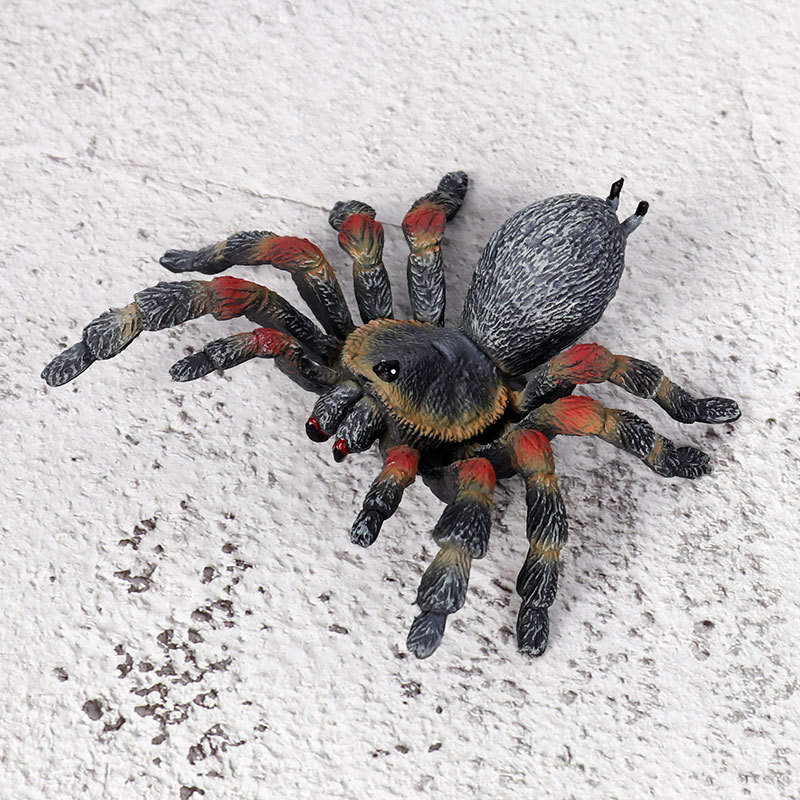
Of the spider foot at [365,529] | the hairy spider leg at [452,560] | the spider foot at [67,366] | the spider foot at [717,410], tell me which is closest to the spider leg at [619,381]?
the spider foot at [717,410]

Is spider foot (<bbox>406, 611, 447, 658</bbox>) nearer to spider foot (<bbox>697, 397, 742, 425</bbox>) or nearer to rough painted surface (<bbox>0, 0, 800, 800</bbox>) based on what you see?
rough painted surface (<bbox>0, 0, 800, 800</bbox>)

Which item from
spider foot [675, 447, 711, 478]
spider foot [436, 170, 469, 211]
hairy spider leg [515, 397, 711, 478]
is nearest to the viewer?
hairy spider leg [515, 397, 711, 478]

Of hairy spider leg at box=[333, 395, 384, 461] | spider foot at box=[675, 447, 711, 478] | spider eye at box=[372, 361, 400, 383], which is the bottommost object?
spider foot at box=[675, 447, 711, 478]

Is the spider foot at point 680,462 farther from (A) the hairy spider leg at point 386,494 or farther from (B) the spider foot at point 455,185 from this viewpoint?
(B) the spider foot at point 455,185

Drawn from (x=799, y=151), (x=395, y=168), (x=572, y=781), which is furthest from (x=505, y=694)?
(x=799, y=151)

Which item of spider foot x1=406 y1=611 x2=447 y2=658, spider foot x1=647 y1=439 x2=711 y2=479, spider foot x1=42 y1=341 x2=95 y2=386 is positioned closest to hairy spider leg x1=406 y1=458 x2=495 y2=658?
spider foot x1=406 y1=611 x2=447 y2=658

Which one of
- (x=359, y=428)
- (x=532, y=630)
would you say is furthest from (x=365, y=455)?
(x=532, y=630)

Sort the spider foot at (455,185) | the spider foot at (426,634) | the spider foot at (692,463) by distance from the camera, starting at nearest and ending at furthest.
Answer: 1. the spider foot at (426,634)
2. the spider foot at (692,463)
3. the spider foot at (455,185)

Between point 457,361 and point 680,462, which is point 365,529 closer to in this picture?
point 457,361
